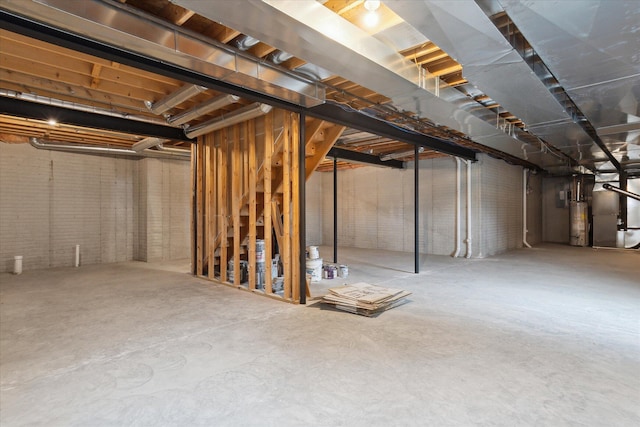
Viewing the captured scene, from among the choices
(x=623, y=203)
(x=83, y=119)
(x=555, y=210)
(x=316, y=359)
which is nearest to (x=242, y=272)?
(x=316, y=359)

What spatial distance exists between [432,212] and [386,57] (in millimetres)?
6688

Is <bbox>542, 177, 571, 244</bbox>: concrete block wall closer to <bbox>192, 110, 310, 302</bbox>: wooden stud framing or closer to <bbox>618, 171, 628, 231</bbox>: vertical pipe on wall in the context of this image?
<bbox>618, 171, 628, 231</bbox>: vertical pipe on wall

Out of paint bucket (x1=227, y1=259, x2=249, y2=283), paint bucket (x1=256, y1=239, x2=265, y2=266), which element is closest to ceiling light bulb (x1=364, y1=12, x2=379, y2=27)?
paint bucket (x1=256, y1=239, x2=265, y2=266)

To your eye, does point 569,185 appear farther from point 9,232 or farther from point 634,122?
point 9,232

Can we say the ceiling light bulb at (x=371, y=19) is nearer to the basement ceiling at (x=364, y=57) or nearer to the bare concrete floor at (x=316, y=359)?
the basement ceiling at (x=364, y=57)

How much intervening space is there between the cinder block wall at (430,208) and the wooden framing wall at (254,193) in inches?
192

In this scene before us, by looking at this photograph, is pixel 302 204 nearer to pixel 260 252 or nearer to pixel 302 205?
pixel 302 205

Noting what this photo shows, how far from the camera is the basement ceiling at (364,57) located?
1992 millimetres

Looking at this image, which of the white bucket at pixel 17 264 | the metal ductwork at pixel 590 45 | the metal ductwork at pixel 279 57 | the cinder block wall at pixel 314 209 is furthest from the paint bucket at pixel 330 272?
the white bucket at pixel 17 264

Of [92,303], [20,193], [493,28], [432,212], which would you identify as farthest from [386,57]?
[20,193]

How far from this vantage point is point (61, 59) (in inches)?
125

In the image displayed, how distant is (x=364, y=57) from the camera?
255 cm

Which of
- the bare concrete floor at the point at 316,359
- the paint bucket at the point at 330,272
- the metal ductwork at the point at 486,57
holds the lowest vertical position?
the bare concrete floor at the point at 316,359

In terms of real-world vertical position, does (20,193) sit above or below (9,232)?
above
